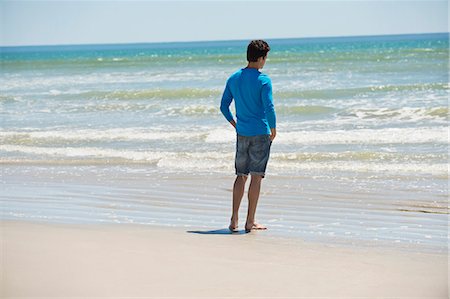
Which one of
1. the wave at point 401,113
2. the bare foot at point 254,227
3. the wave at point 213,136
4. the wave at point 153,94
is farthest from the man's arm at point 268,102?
the wave at point 153,94

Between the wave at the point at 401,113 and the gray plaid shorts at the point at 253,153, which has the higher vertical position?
the gray plaid shorts at the point at 253,153

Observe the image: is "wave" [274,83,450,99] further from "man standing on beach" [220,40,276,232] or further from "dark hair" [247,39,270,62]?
"dark hair" [247,39,270,62]

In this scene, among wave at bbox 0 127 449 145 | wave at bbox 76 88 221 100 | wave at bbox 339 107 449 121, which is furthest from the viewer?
wave at bbox 76 88 221 100

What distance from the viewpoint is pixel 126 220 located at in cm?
697

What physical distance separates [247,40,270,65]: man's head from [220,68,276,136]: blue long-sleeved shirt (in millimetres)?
102

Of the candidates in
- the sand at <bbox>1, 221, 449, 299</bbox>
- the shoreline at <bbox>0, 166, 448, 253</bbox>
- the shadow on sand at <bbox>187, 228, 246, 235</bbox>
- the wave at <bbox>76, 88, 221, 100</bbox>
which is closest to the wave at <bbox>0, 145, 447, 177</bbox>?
the shoreline at <bbox>0, 166, 448, 253</bbox>

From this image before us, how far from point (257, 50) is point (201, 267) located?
2.02 metres

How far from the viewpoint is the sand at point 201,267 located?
4.55 m

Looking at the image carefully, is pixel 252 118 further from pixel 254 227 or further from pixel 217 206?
pixel 217 206

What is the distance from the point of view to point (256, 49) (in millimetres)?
6316

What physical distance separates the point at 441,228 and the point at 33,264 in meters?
3.33

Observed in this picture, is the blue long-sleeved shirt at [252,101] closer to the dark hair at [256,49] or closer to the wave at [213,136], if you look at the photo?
the dark hair at [256,49]

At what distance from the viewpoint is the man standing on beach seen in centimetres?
635

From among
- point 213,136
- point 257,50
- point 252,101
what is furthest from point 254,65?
point 213,136
